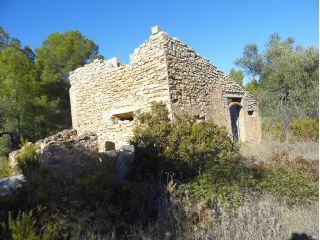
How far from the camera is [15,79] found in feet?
47.2

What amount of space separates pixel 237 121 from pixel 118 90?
518 cm

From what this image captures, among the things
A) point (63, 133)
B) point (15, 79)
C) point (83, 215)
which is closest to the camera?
point (83, 215)

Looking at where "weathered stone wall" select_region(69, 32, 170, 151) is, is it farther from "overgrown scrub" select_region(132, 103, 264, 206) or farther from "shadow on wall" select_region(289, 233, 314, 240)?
"shadow on wall" select_region(289, 233, 314, 240)

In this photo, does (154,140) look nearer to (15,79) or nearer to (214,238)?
(214,238)

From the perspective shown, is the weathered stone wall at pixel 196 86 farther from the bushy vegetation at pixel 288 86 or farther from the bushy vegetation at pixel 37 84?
the bushy vegetation at pixel 37 84

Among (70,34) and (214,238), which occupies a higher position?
(70,34)

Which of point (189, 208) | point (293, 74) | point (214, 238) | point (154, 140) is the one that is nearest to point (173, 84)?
point (154, 140)

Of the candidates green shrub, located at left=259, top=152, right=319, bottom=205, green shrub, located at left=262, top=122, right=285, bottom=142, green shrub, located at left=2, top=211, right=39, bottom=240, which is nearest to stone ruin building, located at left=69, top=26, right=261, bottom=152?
green shrub, located at left=262, top=122, right=285, bottom=142

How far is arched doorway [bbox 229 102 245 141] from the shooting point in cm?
1197

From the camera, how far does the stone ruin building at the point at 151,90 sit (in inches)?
329

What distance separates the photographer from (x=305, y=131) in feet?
39.7

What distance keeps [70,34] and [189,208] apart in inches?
664

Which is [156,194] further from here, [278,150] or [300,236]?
[278,150]

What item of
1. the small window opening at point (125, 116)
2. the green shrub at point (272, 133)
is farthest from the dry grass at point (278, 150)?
the small window opening at point (125, 116)
